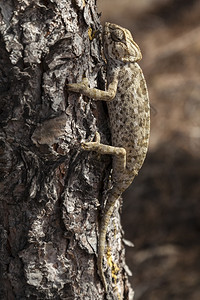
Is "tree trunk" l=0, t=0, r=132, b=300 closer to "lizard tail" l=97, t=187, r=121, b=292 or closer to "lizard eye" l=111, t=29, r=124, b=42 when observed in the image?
"lizard tail" l=97, t=187, r=121, b=292

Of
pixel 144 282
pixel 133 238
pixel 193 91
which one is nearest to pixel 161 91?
pixel 193 91

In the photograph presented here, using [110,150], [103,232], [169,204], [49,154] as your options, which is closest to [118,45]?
[110,150]

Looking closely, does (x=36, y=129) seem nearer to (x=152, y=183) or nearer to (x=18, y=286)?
(x=18, y=286)

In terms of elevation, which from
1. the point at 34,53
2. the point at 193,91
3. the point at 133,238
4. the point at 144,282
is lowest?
the point at 144,282

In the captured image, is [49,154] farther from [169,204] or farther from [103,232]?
[169,204]

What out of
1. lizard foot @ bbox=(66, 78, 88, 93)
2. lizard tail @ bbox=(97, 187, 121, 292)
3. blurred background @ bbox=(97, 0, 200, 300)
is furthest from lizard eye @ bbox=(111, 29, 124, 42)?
blurred background @ bbox=(97, 0, 200, 300)

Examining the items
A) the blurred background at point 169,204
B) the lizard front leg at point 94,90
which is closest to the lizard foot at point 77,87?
the lizard front leg at point 94,90

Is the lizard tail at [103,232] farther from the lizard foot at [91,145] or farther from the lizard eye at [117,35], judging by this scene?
the lizard eye at [117,35]

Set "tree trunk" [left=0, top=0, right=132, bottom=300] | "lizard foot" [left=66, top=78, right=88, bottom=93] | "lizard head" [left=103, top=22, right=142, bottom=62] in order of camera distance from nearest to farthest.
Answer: "tree trunk" [left=0, top=0, right=132, bottom=300], "lizard foot" [left=66, top=78, right=88, bottom=93], "lizard head" [left=103, top=22, right=142, bottom=62]
